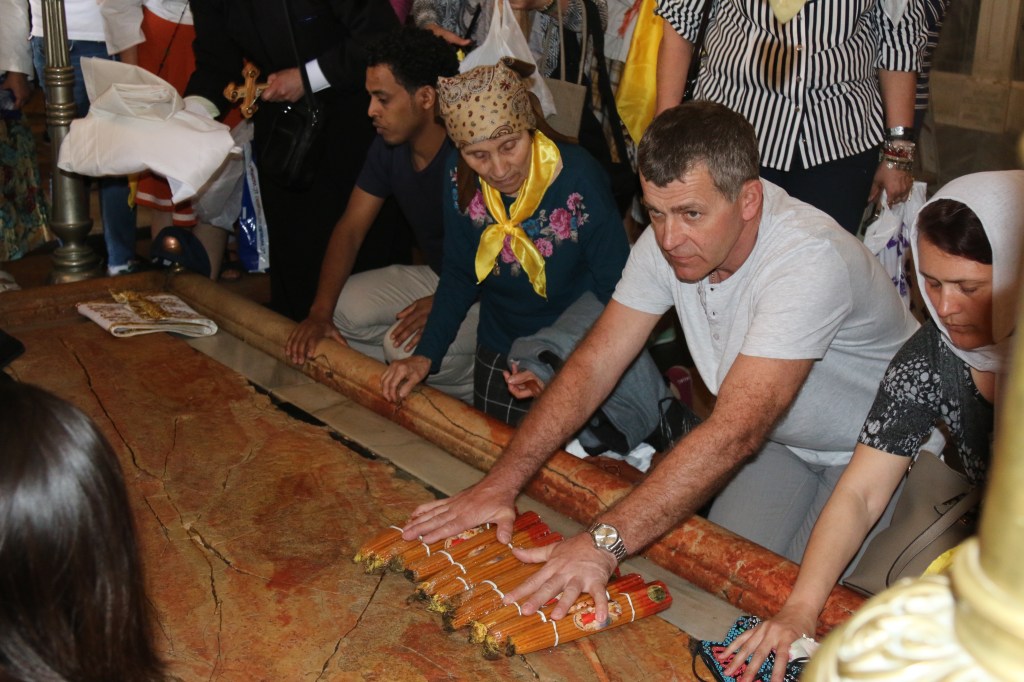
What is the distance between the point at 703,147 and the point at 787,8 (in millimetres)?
806

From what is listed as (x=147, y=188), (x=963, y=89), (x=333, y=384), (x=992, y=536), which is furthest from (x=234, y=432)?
(x=963, y=89)

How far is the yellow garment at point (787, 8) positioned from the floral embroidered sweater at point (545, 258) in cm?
70

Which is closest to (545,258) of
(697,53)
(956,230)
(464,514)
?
(697,53)

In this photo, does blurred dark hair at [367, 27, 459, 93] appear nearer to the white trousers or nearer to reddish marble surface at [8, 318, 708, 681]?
the white trousers

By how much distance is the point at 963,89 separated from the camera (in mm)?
4656

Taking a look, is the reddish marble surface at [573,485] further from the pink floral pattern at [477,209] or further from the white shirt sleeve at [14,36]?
the white shirt sleeve at [14,36]

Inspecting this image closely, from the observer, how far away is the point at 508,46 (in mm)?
3500

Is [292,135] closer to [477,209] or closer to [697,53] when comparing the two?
[477,209]

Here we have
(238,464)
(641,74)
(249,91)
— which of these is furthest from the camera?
(249,91)

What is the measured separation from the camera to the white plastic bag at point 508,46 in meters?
3.51

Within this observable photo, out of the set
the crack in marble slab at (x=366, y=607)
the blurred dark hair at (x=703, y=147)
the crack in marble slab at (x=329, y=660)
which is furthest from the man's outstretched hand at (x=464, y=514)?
the blurred dark hair at (x=703, y=147)

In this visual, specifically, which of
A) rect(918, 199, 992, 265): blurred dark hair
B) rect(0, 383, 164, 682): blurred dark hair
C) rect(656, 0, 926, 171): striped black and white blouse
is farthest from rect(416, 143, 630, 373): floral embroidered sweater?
rect(0, 383, 164, 682): blurred dark hair

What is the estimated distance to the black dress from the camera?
12.6 ft

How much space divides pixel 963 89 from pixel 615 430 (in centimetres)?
266
